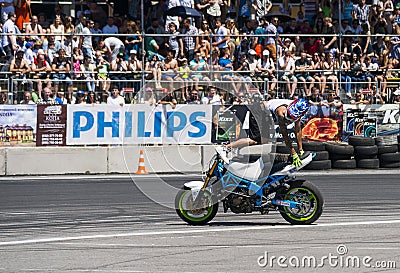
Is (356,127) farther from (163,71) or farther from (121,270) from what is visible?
(121,270)

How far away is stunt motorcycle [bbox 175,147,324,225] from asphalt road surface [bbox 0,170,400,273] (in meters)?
0.25

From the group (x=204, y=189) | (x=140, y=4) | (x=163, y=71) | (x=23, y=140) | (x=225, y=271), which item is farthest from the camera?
(x=140, y=4)

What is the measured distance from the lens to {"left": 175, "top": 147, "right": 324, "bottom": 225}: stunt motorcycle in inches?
404

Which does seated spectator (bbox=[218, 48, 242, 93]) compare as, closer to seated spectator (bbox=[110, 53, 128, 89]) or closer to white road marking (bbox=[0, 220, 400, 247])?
seated spectator (bbox=[110, 53, 128, 89])

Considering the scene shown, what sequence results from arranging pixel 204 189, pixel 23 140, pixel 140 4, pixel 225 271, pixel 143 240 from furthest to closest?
pixel 140 4, pixel 23 140, pixel 204 189, pixel 143 240, pixel 225 271

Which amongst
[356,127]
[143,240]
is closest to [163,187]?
[143,240]

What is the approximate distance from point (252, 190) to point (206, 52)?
11.5 meters

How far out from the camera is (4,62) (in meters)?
20.0

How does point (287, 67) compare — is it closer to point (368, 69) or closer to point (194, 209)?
point (368, 69)

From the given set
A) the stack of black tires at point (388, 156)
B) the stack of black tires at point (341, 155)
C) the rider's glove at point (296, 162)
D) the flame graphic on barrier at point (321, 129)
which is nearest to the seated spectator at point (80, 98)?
the flame graphic on barrier at point (321, 129)

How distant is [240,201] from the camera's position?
1030 centimetres

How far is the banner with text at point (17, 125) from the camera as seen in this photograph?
18.2m

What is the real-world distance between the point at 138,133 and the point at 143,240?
10.4 metres

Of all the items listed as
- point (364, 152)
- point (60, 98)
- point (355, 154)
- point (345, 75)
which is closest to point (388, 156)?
point (364, 152)
